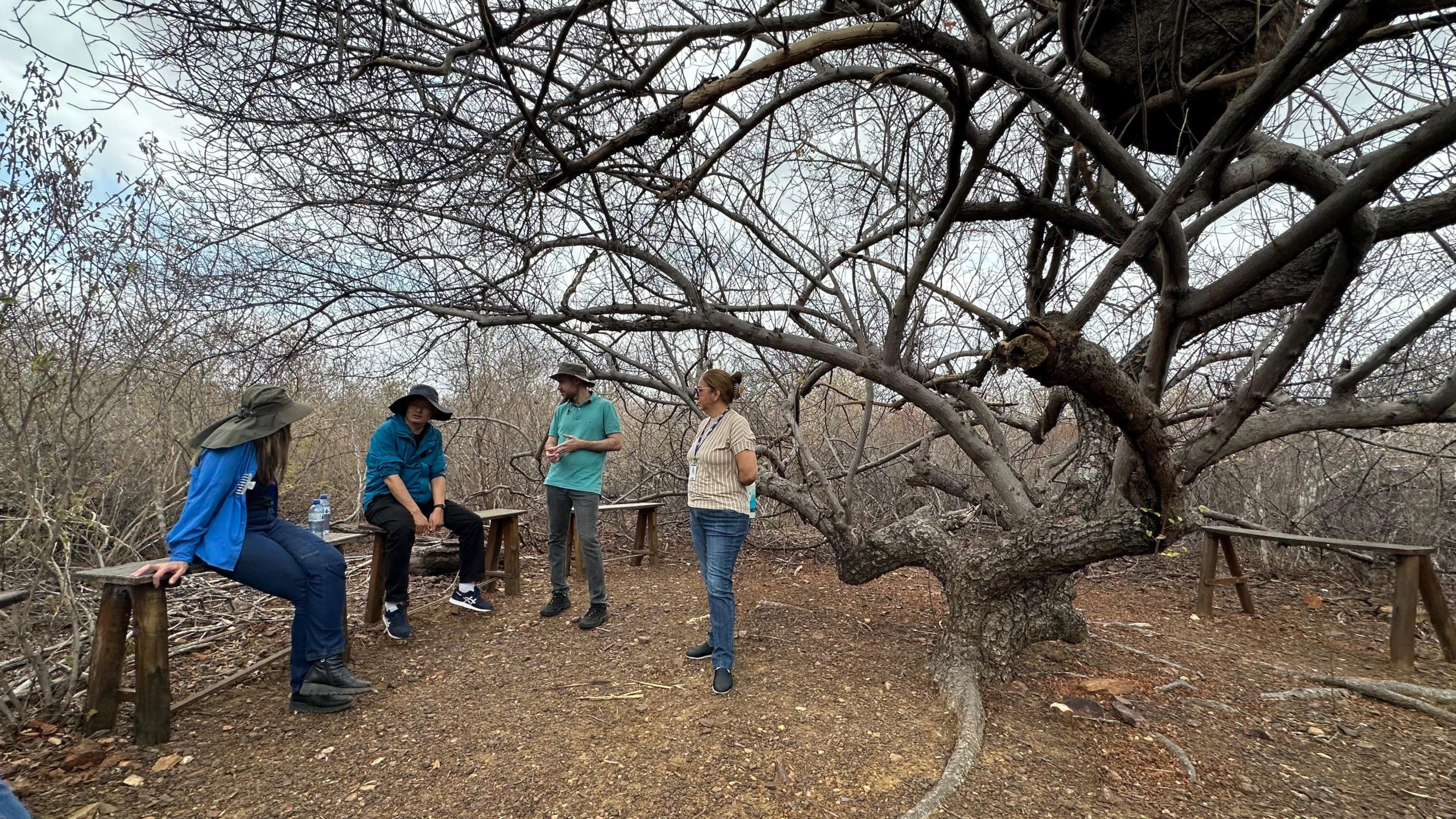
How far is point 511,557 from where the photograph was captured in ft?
17.3

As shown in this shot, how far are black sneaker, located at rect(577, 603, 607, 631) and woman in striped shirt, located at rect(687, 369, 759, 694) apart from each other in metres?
1.33

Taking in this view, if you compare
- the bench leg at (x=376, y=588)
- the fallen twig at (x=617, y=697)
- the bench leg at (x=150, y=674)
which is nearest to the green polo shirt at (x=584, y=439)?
the bench leg at (x=376, y=588)

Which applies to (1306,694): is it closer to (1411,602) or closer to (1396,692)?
(1396,692)

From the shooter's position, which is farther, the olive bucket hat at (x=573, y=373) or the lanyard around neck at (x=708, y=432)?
the olive bucket hat at (x=573, y=373)

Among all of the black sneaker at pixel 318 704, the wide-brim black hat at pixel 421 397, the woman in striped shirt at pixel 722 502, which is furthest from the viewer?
the wide-brim black hat at pixel 421 397

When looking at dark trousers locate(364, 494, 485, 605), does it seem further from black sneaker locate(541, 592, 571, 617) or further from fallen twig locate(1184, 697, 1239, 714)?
fallen twig locate(1184, 697, 1239, 714)

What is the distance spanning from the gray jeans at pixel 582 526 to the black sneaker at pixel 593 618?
29 millimetres

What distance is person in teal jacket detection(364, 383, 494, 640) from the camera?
4109 millimetres

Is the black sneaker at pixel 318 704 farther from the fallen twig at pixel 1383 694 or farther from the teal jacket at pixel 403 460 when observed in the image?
the fallen twig at pixel 1383 694

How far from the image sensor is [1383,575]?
5801 mm

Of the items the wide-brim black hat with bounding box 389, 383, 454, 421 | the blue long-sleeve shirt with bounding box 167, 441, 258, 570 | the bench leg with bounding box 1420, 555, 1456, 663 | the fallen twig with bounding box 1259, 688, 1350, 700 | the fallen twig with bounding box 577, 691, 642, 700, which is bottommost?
the fallen twig with bounding box 577, 691, 642, 700

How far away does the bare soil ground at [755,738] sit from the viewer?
2.42 meters

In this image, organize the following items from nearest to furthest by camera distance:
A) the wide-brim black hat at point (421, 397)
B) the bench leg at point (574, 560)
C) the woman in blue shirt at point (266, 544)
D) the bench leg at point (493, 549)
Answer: the woman in blue shirt at point (266, 544), the wide-brim black hat at point (421, 397), the bench leg at point (493, 549), the bench leg at point (574, 560)

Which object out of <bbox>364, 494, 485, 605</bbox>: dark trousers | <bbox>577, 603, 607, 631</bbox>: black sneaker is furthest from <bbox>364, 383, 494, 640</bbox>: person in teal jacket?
<bbox>577, 603, 607, 631</bbox>: black sneaker
